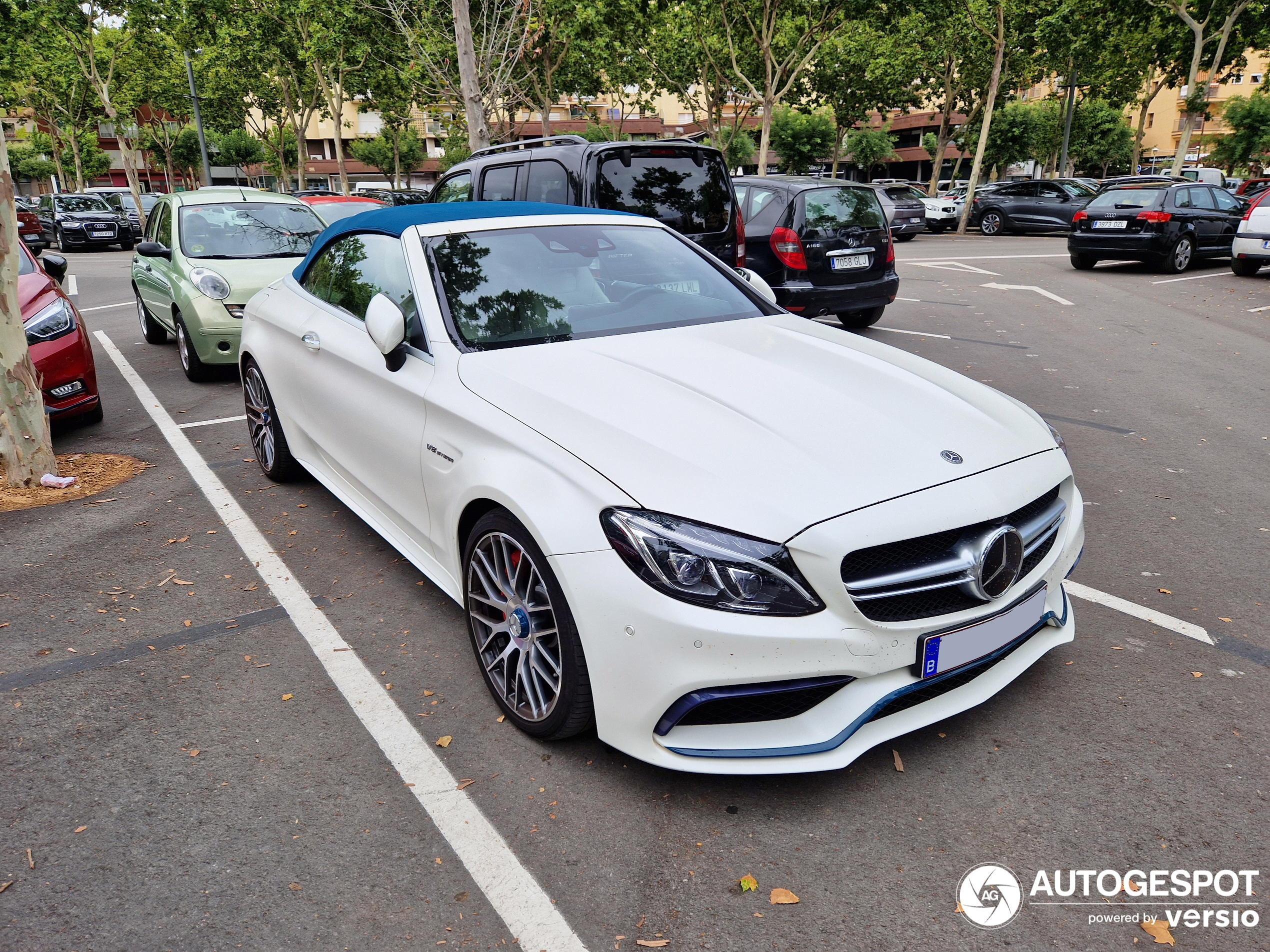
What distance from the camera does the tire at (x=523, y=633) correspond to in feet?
8.77

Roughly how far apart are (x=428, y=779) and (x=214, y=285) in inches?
251

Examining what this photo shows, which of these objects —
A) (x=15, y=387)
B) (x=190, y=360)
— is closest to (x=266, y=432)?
(x=15, y=387)

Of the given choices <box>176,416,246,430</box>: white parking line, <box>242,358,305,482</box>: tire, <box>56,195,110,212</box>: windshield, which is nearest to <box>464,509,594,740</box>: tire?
<box>242,358,305,482</box>: tire

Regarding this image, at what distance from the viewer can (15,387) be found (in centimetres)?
548

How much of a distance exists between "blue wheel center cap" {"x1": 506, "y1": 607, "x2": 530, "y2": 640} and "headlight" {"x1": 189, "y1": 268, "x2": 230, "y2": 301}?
6.12 meters

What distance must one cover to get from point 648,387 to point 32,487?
4.51 m

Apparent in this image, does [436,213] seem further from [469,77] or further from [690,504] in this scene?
[469,77]

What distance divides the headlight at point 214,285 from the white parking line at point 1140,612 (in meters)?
6.96

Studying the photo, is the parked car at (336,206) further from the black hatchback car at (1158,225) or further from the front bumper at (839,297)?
the black hatchback car at (1158,225)

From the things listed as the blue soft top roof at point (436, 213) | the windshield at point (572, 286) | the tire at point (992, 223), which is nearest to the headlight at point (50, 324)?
the blue soft top roof at point (436, 213)

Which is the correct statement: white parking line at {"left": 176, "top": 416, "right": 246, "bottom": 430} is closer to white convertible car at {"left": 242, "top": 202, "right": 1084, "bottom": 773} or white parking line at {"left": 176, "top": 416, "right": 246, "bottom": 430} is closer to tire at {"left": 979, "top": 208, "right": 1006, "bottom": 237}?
white convertible car at {"left": 242, "top": 202, "right": 1084, "bottom": 773}

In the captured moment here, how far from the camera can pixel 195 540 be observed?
15.5 ft

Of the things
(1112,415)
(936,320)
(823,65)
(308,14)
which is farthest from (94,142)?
(1112,415)

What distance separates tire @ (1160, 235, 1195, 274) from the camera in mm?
15898
